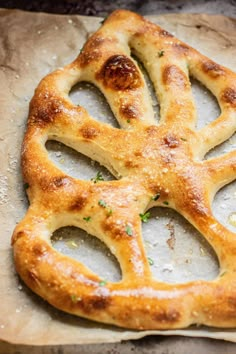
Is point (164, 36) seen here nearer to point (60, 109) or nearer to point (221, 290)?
point (60, 109)

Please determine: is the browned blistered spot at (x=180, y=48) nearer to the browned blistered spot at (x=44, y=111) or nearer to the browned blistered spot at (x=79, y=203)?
the browned blistered spot at (x=44, y=111)

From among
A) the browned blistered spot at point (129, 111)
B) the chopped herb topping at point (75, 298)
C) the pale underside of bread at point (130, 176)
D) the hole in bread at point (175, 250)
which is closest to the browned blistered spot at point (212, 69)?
the pale underside of bread at point (130, 176)

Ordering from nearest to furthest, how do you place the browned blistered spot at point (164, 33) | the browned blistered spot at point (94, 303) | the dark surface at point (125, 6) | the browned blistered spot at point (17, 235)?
1. the browned blistered spot at point (94, 303)
2. the browned blistered spot at point (17, 235)
3. the browned blistered spot at point (164, 33)
4. the dark surface at point (125, 6)

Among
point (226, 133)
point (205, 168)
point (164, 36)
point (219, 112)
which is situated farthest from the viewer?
point (164, 36)

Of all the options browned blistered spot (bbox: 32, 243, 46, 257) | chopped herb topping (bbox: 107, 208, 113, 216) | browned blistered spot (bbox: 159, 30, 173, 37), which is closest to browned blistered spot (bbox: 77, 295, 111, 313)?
browned blistered spot (bbox: 32, 243, 46, 257)

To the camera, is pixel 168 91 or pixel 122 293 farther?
pixel 168 91

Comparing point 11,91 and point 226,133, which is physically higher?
point 226,133

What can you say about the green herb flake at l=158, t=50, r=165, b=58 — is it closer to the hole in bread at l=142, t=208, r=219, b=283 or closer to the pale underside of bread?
the pale underside of bread

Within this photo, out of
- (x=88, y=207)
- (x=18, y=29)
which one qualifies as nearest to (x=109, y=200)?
(x=88, y=207)
